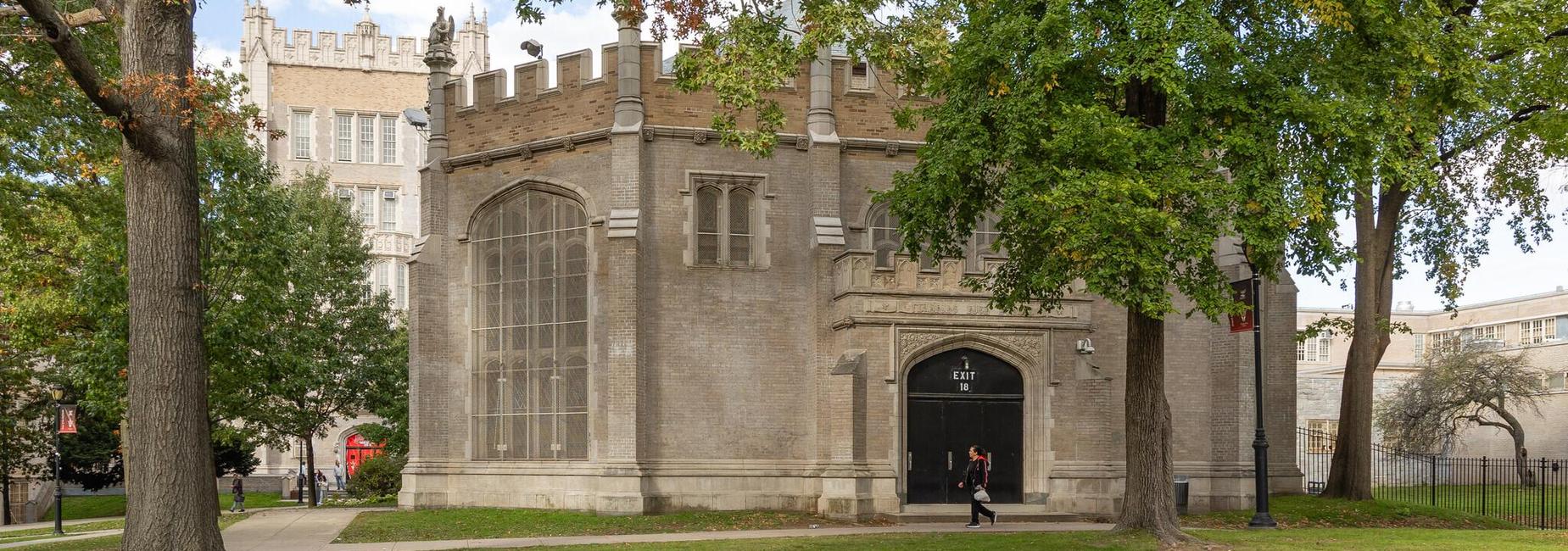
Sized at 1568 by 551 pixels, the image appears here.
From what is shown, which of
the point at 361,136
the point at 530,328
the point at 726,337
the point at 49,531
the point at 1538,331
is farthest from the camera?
the point at 1538,331

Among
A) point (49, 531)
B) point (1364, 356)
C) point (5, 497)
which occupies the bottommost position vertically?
point (5, 497)

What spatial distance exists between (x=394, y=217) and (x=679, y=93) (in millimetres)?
37441

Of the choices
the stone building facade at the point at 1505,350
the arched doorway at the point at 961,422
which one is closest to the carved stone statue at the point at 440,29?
the arched doorway at the point at 961,422

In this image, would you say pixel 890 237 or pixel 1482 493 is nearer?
pixel 890 237

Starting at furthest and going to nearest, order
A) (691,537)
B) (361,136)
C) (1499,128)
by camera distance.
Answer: (361,136)
(1499,128)
(691,537)

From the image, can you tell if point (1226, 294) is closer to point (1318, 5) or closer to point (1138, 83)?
point (1138, 83)

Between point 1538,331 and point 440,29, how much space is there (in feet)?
187

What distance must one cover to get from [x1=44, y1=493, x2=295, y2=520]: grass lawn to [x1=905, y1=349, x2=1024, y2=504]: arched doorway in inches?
946

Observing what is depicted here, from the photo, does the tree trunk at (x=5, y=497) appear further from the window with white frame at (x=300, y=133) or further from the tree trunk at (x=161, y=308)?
the tree trunk at (x=161, y=308)

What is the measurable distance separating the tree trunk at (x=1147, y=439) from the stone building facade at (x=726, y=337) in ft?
15.3

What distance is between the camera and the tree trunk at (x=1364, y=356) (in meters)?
26.2

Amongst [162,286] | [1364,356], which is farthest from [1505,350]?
[162,286]

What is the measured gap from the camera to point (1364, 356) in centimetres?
2645

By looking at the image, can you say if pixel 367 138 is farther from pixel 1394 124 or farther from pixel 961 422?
pixel 1394 124
